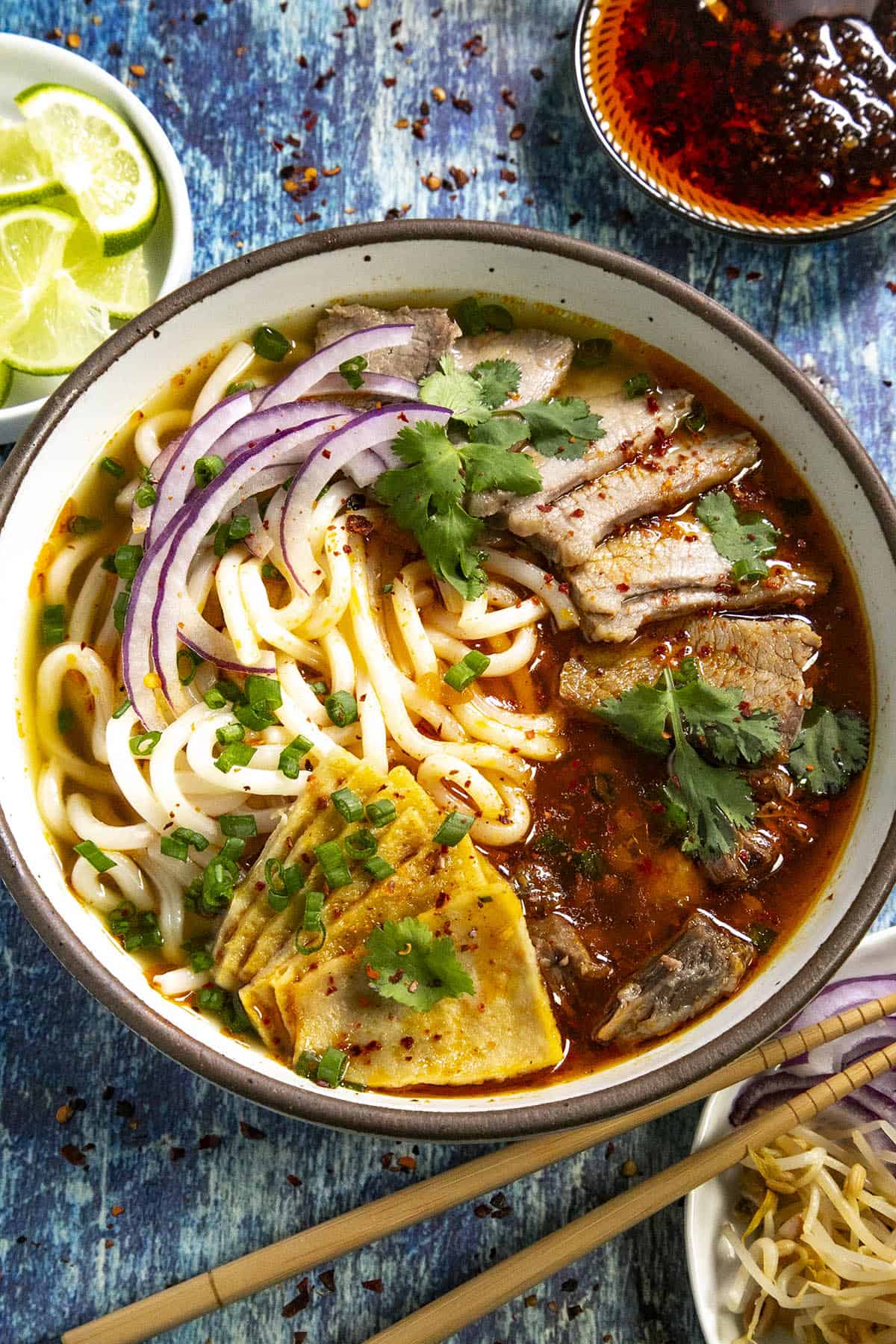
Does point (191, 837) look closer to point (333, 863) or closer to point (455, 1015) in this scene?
point (333, 863)

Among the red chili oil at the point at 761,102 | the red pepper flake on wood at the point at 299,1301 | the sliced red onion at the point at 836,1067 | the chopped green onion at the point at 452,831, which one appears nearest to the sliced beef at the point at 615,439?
the chopped green onion at the point at 452,831

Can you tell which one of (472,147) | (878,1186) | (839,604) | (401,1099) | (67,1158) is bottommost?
(67,1158)

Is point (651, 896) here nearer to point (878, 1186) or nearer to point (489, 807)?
point (489, 807)

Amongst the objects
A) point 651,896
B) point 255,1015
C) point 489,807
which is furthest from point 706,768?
point 255,1015

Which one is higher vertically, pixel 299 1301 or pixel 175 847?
pixel 175 847

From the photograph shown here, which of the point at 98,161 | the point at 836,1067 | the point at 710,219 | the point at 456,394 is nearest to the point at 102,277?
the point at 98,161

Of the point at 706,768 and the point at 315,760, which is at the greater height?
the point at 706,768

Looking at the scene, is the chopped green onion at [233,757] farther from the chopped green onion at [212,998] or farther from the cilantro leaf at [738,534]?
the cilantro leaf at [738,534]

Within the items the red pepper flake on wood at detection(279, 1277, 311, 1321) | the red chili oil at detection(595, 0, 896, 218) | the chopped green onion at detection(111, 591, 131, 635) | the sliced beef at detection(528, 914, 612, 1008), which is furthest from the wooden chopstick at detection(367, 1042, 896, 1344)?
the red chili oil at detection(595, 0, 896, 218)
